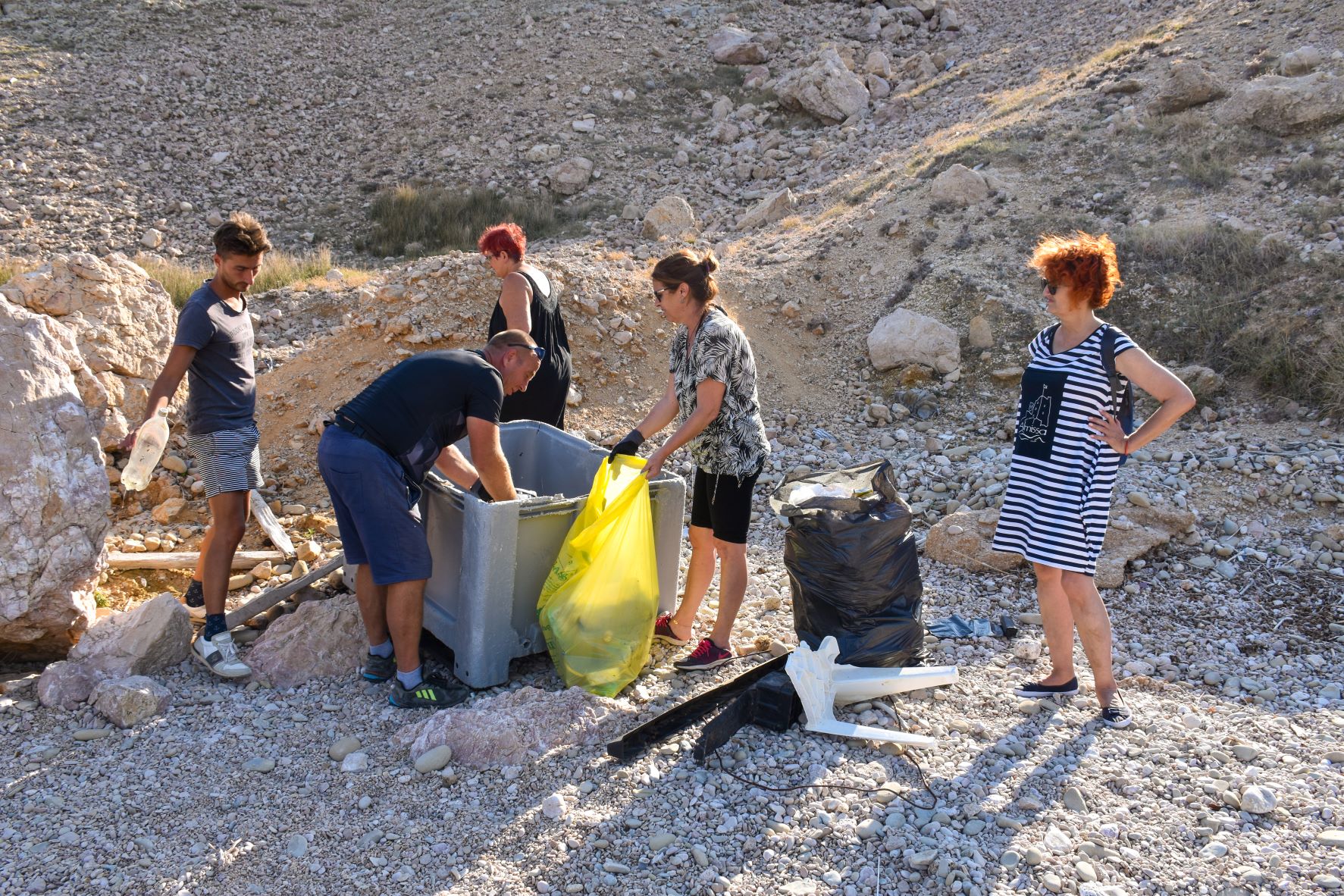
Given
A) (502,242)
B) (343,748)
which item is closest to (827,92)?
(502,242)

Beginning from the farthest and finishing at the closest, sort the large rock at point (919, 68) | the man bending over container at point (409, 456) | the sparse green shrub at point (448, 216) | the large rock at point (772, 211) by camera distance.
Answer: the large rock at point (919, 68)
the sparse green shrub at point (448, 216)
the large rock at point (772, 211)
the man bending over container at point (409, 456)

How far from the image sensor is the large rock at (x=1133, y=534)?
502 cm

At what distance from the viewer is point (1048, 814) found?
3.10 metres

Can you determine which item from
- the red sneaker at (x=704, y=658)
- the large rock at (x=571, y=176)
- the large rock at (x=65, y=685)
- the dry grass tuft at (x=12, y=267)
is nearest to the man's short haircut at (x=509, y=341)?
the red sneaker at (x=704, y=658)

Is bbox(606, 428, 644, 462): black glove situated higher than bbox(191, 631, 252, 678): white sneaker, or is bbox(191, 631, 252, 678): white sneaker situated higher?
bbox(606, 428, 644, 462): black glove

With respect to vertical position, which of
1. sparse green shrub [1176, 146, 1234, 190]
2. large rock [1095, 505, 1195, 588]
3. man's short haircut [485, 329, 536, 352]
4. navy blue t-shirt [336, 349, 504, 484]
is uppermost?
sparse green shrub [1176, 146, 1234, 190]

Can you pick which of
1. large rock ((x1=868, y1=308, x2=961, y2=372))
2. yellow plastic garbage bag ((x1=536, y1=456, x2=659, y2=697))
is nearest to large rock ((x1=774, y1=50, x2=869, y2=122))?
large rock ((x1=868, y1=308, x2=961, y2=372))

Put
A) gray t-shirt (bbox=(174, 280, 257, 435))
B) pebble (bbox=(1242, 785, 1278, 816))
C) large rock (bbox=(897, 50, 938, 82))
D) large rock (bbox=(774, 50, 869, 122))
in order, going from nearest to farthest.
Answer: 1. pebble (bbox=(1242, 785, 1278, 816))
2. gray t-shirt (bbox=(174, 280, 257, 435))
3. large rock (bbox=(774, 50, 869, 122))
4. large rock (bbox=(897, 50, 938, 82))

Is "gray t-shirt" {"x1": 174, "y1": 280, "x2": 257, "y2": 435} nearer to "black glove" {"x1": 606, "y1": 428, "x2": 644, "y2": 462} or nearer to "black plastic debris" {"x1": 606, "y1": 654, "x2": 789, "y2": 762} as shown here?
"black glove" {"x1": 606, "y1": 428, "x2": 644, "y2": 462}

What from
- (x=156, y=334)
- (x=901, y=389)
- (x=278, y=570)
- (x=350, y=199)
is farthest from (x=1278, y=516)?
(x=350, y=199)

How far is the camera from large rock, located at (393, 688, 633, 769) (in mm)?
3393

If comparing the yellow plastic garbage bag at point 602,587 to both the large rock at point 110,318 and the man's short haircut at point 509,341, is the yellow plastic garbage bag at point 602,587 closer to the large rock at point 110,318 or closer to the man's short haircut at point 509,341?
the man's short haircut at point 509,341

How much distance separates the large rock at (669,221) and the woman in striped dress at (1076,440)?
8970 mm

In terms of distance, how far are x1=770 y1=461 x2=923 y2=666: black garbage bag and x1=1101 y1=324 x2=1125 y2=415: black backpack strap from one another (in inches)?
33.6
